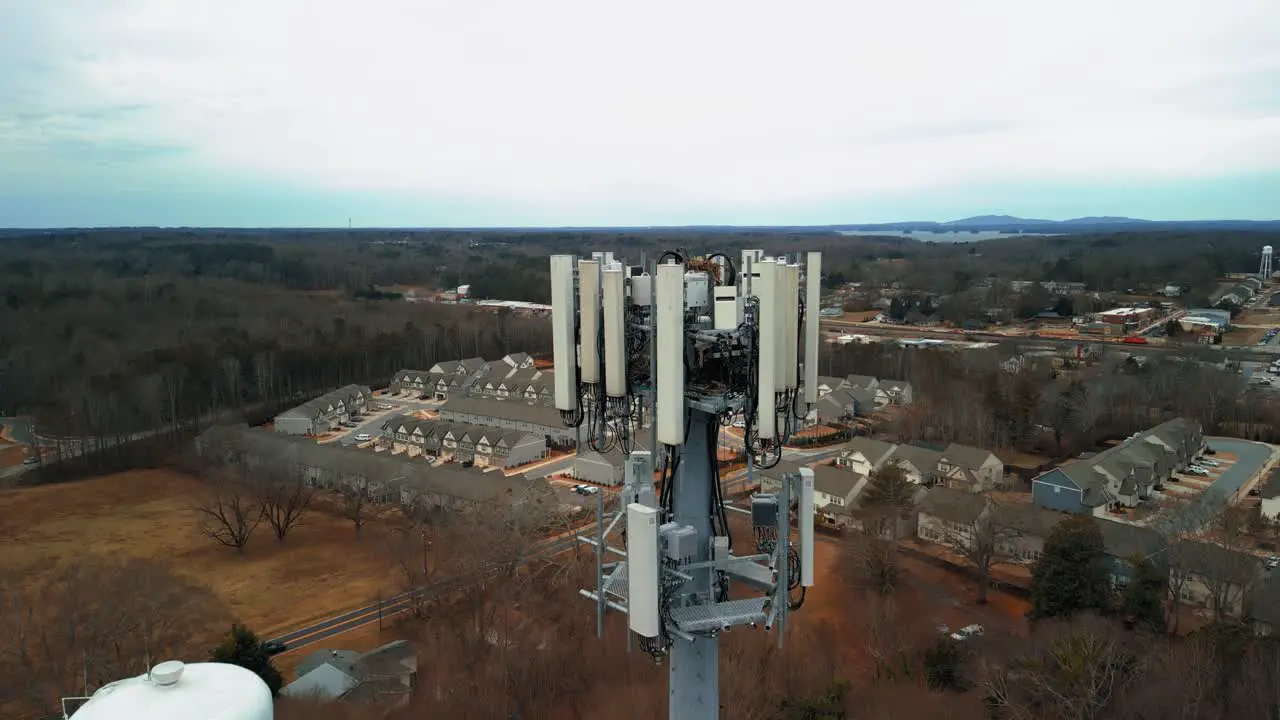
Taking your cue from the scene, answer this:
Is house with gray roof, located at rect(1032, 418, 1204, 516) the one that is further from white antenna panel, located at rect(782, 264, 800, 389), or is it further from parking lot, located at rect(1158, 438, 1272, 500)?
white antenna panel, located at rect(782, 264, 800, 389)

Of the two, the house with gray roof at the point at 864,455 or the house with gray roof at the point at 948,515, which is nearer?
the house with gray roof at the point at 948,515

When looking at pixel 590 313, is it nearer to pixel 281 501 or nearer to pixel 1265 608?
pixel 1265 608

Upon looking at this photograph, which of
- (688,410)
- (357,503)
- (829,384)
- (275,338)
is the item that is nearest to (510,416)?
(357,503)

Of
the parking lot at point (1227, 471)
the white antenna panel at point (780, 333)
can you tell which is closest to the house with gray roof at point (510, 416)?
the parking lot at point (1227, 471)

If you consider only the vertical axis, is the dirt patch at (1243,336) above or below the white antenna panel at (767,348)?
below

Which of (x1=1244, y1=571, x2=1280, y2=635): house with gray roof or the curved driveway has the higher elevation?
(x1=1244, y1=571, x2=1280, y2=635): house with gray roof

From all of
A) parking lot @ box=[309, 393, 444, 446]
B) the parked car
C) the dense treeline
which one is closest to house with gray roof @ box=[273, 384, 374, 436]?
parking lot @ box=[309, 393, 444, 446]

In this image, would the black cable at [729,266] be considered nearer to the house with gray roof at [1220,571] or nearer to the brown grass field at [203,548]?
the house with gray roof at [1220,571]
